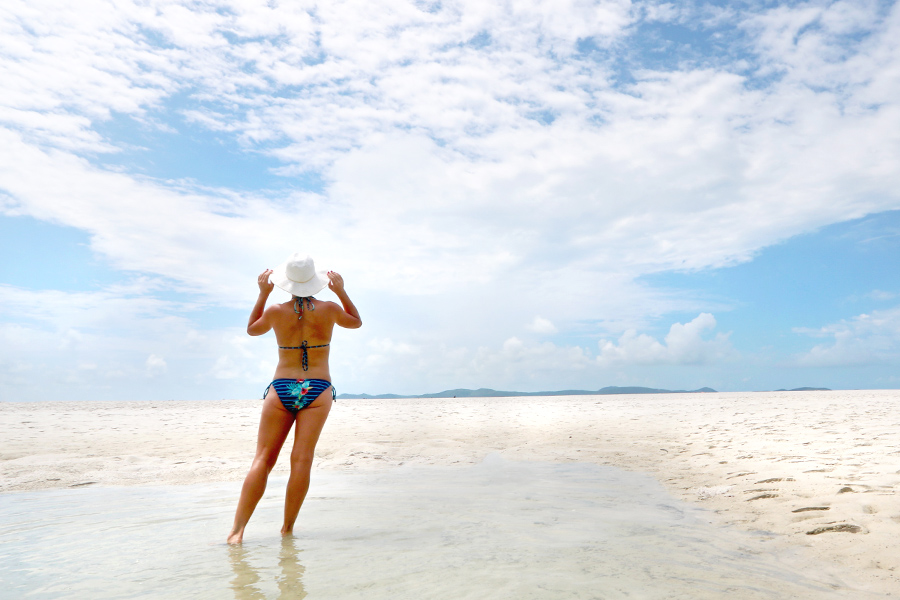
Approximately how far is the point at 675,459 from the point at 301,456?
8.01m

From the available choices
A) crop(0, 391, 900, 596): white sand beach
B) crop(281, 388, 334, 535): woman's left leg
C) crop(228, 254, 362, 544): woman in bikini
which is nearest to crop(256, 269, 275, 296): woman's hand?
crop(228, 254, 362, 544): woman in bikini

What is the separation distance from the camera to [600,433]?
50.4 feet

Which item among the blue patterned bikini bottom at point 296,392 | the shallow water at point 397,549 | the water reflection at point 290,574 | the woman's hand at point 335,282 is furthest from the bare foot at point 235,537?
the woman's hand at point 335,282

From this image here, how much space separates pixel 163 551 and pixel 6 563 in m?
1.18

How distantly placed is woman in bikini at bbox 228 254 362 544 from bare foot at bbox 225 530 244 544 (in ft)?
0.56

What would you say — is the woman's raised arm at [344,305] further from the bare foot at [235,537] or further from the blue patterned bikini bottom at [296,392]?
the bare foot at [235,537]

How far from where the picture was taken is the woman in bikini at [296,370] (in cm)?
510

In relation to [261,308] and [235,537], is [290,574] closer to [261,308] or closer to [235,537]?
[235,537]

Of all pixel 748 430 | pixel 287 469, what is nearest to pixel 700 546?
pixel 287 469

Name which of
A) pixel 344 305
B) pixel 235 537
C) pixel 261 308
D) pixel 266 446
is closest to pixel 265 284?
pixel 261 308

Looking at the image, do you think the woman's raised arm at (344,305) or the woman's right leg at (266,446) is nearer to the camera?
the woman's right leg at (266,446)

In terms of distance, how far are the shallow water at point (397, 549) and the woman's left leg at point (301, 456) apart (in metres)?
0.28

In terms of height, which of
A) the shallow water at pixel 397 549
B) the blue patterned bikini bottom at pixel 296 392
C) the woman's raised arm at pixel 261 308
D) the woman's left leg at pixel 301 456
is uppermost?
the woman's raised arm at pixel 261 308

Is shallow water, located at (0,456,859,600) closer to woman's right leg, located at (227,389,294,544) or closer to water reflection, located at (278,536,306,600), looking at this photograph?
water reflection, located at (278,536,306,600)
